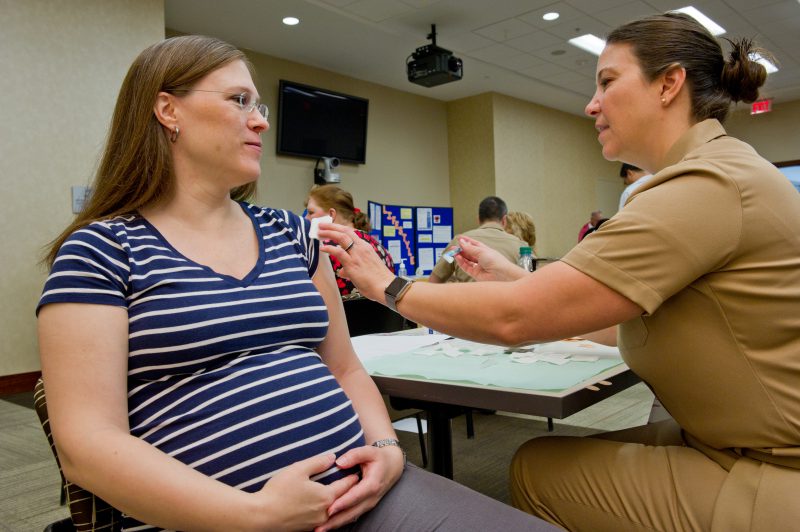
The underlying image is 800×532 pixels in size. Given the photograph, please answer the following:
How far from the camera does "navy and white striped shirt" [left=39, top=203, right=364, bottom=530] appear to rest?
0.93 metres

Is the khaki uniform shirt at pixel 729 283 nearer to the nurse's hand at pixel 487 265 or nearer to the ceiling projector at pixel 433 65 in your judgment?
the nurse's hand at pixel 487 265

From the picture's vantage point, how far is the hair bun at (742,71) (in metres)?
1.21

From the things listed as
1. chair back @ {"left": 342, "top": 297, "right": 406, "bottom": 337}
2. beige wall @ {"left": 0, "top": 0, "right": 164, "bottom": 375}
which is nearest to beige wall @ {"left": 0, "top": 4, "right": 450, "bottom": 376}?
beige wall @ {"left": 0, "top": 0, "right": 164, "bottom": 375}

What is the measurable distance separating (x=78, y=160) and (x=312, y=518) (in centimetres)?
441

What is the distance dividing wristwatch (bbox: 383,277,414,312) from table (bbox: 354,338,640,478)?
17 centimetres

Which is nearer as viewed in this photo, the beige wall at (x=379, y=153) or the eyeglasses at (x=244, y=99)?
the eyeglasses at (x=244, y=99)

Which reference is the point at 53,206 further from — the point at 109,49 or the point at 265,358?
the point at 265,358

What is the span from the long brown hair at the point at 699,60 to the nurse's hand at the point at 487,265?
0.59 m

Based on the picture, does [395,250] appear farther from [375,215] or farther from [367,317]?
[367,317]

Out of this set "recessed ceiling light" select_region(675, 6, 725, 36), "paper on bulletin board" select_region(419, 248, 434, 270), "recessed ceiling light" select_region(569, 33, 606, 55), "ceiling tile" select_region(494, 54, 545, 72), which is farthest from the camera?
"paper on bulletin board" select_region(419, 248, 434, 270)

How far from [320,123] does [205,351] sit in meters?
6.24

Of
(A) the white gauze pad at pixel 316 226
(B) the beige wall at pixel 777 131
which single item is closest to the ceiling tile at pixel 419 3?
(A) the white gauze pad at pixel 316 226

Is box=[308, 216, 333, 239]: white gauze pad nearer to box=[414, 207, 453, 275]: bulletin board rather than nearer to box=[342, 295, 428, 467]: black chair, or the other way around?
box=[342, 295, 428, 467]: black chair

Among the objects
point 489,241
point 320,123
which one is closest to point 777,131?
point 320,123
